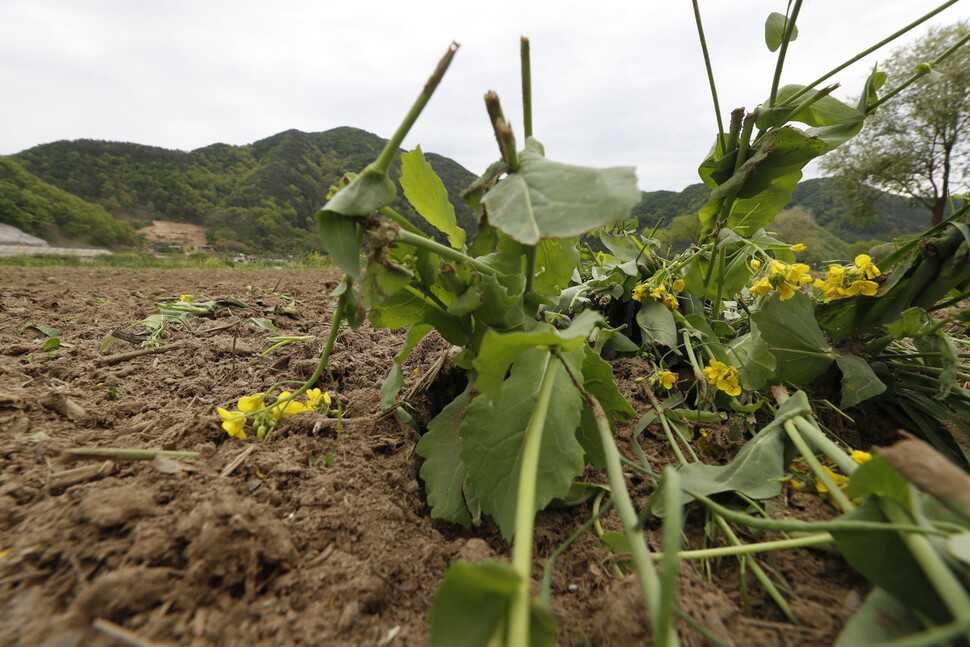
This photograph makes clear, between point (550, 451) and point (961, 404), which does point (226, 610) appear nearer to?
point (550, 451)

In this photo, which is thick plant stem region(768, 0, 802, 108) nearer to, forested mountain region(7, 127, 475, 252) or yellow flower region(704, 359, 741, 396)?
yellow flower region(704, 359, 741, 396)

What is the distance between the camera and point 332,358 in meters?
1.48

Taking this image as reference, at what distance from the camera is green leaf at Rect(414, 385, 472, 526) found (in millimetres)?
776

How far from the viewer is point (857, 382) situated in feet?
3.07

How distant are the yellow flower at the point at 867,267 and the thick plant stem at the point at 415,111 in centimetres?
105

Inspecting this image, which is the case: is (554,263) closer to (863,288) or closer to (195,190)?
(863,288)

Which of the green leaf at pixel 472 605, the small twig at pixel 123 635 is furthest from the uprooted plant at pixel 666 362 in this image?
the small twig at pixel 123 635

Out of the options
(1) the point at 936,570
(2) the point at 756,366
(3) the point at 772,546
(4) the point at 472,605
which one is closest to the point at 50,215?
(4) the point at 472,605

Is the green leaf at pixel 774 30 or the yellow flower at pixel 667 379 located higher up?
the green leaf at pixel 774 30

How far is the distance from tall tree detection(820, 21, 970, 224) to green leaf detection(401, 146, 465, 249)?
21.0 meters

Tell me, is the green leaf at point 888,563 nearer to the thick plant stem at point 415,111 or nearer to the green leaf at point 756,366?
the green leaf at point 756,366

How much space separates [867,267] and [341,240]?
4.01 feet

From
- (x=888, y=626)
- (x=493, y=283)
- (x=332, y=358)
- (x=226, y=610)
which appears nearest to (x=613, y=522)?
(x=888, y=626)

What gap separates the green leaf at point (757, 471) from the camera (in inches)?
27.3
